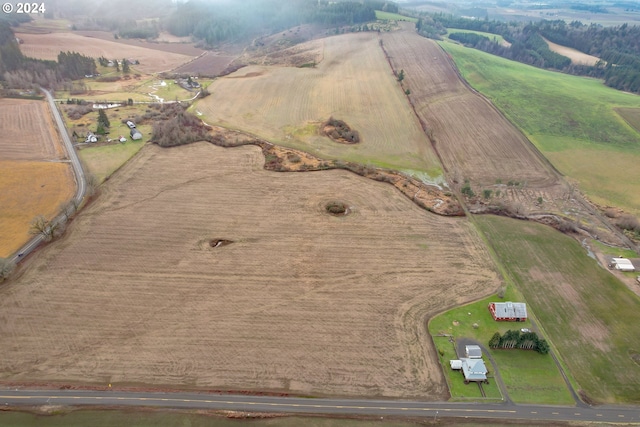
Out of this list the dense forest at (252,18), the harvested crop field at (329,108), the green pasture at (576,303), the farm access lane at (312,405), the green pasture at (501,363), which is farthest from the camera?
the dense forest at (252,18)

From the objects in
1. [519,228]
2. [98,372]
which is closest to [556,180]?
[519,228]

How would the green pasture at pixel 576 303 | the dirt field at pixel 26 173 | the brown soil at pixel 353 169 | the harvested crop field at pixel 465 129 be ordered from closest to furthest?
1. the green pasture at pixel 576 303
2. the dirt field at pixel 26 173
3. the brown soil at pixel 353 169
4. the harvested crop field at pixel 465 129

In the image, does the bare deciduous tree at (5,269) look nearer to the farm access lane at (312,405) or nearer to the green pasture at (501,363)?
the farm access lane at (312,405)

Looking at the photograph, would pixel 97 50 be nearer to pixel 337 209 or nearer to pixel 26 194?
pixel 26 194

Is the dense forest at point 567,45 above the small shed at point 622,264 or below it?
above

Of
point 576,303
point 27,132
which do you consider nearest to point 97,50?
point 27,132

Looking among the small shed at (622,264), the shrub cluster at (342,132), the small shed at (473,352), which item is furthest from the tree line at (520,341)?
the shrub cluster at (342,132)
